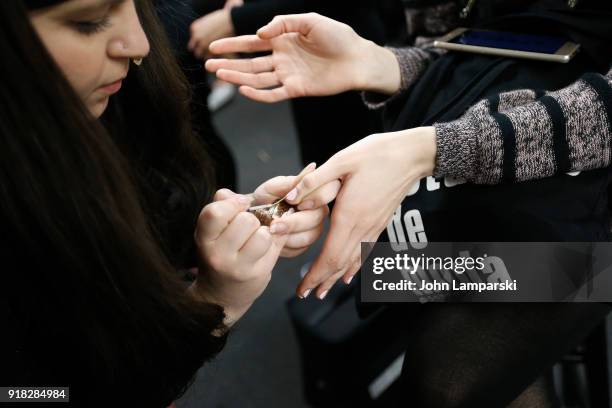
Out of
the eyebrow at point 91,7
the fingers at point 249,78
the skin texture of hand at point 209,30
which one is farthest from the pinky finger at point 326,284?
the skin texture of hand at point 209,30

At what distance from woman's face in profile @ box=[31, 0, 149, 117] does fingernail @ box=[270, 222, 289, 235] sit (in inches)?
10.1

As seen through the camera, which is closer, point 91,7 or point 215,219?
point 91,7

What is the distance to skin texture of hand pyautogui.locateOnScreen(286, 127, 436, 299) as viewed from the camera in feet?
2.46

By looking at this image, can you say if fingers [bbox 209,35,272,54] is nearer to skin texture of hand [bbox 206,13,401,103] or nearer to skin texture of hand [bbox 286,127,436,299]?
skin texture of hand [bbox 206,13,401,103]

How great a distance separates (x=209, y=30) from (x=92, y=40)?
724 mm

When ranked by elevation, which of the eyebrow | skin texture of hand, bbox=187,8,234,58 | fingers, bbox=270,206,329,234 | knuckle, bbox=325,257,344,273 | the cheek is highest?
the eyebrow

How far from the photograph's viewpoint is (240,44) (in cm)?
92

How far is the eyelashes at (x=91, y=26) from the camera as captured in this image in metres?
0.56

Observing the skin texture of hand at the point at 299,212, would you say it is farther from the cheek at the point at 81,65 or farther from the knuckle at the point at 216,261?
the cheek at the point at 81,65

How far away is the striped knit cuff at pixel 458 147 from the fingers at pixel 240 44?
342mm

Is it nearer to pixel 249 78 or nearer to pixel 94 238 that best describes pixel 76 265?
pixel 94 238

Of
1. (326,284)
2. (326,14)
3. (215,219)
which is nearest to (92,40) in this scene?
(215,219)

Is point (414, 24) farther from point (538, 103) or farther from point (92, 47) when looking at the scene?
point (92, 47)

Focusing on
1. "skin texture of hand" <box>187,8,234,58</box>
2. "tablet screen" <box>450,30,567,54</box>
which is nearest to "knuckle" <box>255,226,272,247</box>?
"tablet screen" <box>450,30,567,54</box>
